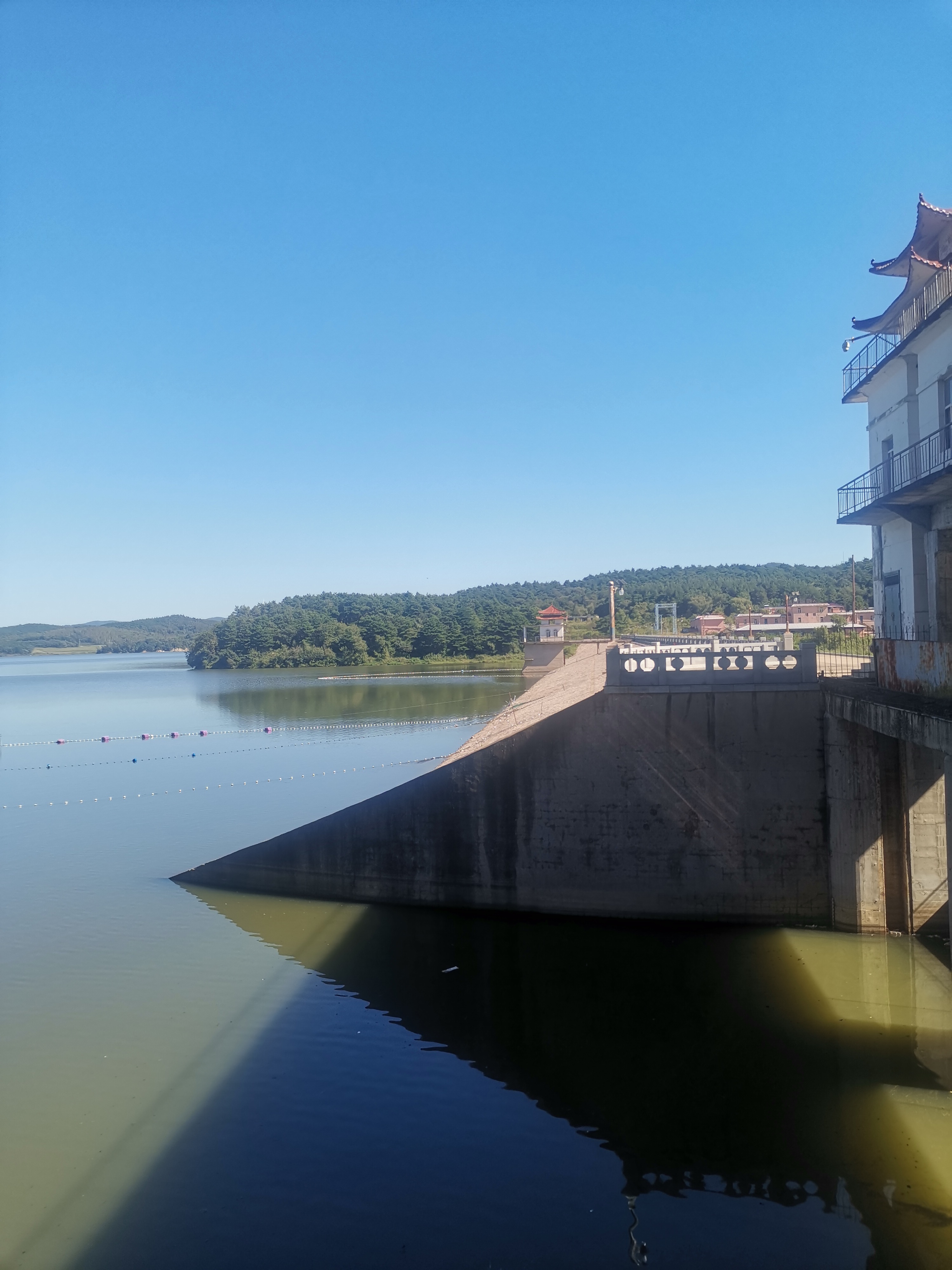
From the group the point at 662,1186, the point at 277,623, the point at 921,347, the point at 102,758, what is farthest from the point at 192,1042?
the point at 277,623

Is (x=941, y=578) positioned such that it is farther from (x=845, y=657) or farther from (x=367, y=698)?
(x=367, y=698)

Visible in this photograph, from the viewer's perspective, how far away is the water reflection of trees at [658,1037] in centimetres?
833

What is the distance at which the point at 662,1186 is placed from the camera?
8.10 meters

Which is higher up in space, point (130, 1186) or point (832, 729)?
point (832, 729)

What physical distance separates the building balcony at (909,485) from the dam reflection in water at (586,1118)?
7.82 metres

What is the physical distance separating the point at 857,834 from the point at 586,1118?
7.27 meters

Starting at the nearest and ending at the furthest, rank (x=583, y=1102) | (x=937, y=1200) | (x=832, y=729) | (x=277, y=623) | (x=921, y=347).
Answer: (x=937, y=1200)
(x=583, y=1102)
(x=832, y=729)
(x=921, y=347)
(x=277, y=623)

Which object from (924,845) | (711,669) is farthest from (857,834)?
(711,669)

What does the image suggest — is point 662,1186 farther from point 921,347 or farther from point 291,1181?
point 921,347

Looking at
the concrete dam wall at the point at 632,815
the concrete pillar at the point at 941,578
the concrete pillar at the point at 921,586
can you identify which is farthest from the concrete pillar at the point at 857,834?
the concrete pillar at the point at 921,586

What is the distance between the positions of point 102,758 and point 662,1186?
33.1 meters

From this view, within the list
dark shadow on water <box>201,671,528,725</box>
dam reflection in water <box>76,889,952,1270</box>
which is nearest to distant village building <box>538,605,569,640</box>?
dark shadow on water <box>201,671,528,725</box>

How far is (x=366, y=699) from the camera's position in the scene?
58.0 m

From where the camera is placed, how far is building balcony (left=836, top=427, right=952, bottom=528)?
44.9 feet
